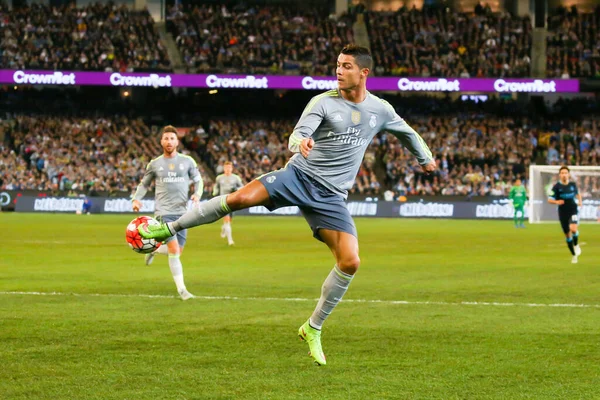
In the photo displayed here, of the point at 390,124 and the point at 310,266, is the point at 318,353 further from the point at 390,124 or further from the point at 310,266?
the point at 310,266

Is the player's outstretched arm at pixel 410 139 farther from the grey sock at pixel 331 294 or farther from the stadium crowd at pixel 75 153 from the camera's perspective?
the stadium crowd at pixel 75 153

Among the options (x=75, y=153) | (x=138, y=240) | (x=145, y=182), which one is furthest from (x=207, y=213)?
(x=75, y=153)

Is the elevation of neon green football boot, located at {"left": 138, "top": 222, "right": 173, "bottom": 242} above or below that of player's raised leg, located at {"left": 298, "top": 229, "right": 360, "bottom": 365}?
above

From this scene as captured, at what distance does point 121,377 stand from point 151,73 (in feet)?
159

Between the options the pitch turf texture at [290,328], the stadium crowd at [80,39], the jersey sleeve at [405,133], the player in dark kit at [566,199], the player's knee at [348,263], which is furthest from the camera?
the stadium crowd at [80,39]

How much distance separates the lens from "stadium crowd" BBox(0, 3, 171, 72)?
55406mm

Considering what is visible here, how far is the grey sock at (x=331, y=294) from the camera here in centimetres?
877

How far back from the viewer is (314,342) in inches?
341

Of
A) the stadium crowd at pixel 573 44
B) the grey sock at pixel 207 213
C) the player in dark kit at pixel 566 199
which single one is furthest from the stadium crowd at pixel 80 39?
the grey sock at pixel 207 213

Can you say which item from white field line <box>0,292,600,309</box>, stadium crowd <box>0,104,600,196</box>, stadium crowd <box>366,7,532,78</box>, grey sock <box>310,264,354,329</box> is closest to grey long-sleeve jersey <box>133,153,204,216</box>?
white field line <box>0,292,600,309</box>

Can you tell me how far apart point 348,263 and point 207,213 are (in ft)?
4.38

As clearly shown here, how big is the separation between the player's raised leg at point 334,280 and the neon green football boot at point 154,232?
1.42 metres

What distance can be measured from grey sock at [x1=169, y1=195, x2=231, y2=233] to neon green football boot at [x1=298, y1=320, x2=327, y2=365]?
1.31m

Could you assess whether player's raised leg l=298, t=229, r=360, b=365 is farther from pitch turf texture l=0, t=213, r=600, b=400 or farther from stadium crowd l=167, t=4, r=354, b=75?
stadium crowd l=167, t=4, r=354, b=75
